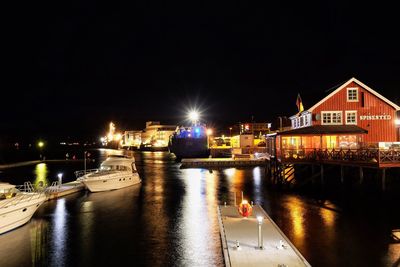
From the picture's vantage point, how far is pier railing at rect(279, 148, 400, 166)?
2673cm

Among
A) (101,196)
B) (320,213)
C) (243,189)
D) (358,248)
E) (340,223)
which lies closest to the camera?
(358,248)

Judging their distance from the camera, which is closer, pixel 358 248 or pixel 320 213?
pixel 358 248

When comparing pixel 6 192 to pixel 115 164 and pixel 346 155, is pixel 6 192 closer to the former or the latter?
pixel 115 164

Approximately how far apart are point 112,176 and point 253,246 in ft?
78.7

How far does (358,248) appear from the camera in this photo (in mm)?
16266

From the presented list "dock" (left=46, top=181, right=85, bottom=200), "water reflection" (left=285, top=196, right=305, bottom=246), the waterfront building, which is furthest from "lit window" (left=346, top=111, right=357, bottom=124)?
"dock" (left=46, top=181, right=85, bottom=200)

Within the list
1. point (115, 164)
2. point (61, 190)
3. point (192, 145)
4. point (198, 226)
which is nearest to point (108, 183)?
point (115, 164)

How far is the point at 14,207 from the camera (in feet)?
64.5

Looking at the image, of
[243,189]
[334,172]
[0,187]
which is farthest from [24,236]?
[334,172]

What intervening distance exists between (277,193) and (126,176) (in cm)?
1653

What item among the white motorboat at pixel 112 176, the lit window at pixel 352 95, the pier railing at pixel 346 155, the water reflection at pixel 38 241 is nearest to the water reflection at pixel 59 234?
the water reflection at pixel 38 241

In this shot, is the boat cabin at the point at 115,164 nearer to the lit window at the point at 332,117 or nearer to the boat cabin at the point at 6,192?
the boat cabin at the point at 6,192

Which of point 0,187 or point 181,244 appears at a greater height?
point 0,187

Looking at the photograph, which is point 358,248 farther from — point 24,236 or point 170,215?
point 24,236
